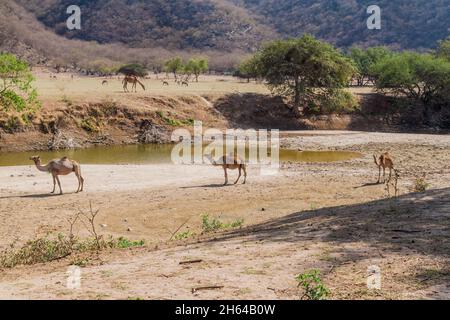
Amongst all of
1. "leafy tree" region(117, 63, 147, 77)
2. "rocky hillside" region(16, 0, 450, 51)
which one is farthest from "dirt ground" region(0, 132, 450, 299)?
"rocky hillside" region(16, 0, 450, 51)

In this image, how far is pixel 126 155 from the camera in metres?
30.9

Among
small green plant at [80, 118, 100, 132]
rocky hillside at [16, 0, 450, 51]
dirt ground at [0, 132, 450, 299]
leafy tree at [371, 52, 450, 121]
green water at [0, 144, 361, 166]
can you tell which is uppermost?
rocky hillside at [16, 0, 450, 51]

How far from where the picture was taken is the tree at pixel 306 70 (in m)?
44.3

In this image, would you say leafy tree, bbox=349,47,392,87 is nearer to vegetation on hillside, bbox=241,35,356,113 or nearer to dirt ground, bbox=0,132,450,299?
vegetation on hillside, bbox=241,35,356,113

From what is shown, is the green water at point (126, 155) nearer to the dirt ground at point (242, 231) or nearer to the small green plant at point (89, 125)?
the small green plant at point (89, 125)

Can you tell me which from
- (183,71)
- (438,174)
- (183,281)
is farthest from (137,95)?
(183,71)

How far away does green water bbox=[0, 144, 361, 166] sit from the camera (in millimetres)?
28344

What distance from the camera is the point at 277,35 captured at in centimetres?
13788

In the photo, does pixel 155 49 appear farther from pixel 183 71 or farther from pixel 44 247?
pixel 44 247

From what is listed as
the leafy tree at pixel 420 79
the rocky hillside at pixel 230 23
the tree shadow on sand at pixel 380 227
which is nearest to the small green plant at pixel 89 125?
the leafy tree at pixel 420 79

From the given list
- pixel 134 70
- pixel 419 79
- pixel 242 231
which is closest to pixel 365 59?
pixel 419 79

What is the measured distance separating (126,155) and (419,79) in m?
27.5

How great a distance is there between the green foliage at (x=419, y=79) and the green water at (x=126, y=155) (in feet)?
59.1

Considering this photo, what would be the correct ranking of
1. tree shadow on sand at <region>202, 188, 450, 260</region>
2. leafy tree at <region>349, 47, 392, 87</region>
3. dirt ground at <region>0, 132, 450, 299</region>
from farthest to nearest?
leafy tree at <region>349, 47, 392, 87</region>
tree shadow on sand at <region>202, 188, 450, 260</region>
dirt ground at <region>0, 132, 450, 299</region>
